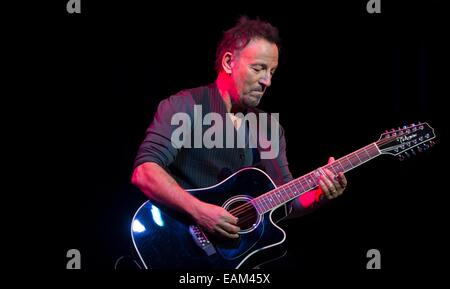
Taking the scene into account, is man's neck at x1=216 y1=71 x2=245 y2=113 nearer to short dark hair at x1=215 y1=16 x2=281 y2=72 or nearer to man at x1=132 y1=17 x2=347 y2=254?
man at x1=132 y1=17 x2=347 y2=254

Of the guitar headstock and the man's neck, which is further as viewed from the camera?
the man's neck

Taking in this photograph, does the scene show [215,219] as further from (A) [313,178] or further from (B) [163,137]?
(A) [313,178]

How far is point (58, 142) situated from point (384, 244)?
2424 mm

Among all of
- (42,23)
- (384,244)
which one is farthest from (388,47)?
(42,23)

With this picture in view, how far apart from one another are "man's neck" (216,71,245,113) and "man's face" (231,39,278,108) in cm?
5

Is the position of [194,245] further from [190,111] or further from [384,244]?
[384,244]

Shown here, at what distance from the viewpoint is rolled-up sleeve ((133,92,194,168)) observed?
2506 millimetres

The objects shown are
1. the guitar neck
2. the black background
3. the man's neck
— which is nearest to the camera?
the guitar neck

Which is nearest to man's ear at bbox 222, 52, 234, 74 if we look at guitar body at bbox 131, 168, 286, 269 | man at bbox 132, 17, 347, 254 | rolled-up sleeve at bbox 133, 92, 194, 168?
man at bbox 132, 17, 347, 254

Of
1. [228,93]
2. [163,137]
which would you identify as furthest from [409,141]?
[163,137]

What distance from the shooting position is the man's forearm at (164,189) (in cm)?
235

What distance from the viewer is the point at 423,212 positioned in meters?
3.35

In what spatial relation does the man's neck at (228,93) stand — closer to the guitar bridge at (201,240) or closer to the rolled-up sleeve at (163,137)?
the rolled-up sleeve at (163,137)
